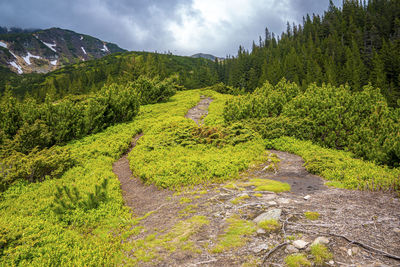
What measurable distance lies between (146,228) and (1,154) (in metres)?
10.2

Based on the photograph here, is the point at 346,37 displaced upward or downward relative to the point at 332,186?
upward

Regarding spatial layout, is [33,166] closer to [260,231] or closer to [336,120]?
[260,231]

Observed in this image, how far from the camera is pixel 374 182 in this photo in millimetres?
6457

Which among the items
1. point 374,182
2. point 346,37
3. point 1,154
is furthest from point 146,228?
point 346,37

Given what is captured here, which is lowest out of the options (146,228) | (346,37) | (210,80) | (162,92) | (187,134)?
(146,228)

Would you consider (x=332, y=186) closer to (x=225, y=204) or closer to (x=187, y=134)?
(x=225, y=204)

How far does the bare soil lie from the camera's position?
355 centimetres

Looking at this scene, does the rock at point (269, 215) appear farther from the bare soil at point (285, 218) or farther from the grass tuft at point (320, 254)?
the grass tuft at point (320, 254)

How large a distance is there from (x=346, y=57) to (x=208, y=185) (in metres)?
67.7

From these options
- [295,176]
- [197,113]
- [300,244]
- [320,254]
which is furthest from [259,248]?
[197,113]

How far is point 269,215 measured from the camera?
4.83 metres

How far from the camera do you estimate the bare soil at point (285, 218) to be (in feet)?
11.7

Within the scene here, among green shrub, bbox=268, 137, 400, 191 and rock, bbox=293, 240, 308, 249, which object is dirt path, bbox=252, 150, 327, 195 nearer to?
green shrub, bbox=268, 137, 400, 191

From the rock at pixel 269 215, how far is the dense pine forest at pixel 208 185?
46mm
